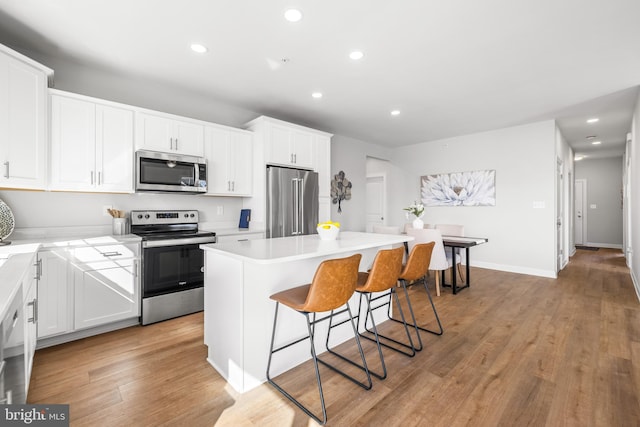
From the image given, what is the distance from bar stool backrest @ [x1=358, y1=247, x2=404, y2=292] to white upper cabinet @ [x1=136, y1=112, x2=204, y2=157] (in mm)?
2583

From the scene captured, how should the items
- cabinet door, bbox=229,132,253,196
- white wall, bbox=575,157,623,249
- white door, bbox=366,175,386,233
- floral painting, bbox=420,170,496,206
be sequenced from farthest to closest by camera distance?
white wall, bbox=575,157,623,249
white door, bbox=366,175,386,233
floral painting, bbox=420,170,496,206
cabinet door, bbox=229,132,253,196

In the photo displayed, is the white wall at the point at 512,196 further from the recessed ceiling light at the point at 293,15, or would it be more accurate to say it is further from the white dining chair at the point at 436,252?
the recessed ceiling light at the point at 293,15

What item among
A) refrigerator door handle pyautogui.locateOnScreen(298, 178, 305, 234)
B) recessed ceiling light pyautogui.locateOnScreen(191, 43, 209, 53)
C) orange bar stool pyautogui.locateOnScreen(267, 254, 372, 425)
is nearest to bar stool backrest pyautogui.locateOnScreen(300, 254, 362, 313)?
orange bar stool pyautogui.locateOnScreen(267, 254, 372, 425)

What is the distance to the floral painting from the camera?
5.56 m

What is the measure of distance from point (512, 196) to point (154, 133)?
18.6 ft

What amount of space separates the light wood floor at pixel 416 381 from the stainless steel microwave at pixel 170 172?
1432 mm

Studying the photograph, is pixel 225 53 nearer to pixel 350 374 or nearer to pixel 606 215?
pixel 350 374

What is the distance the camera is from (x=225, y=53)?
109 inches

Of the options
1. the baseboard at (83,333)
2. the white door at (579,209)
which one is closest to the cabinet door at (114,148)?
the baseboard at (83,333)

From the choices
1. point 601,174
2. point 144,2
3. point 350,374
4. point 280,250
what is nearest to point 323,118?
point 144,2

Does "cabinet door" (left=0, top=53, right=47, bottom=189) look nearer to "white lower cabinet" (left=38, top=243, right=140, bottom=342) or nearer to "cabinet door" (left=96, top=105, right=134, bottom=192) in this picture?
"cabinet door" (left=96, top=105, right=134, bottom=192)

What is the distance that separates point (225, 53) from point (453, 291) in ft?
12.9

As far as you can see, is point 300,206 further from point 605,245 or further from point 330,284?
point 605,245

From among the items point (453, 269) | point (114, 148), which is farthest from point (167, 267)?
point (453, 269)
